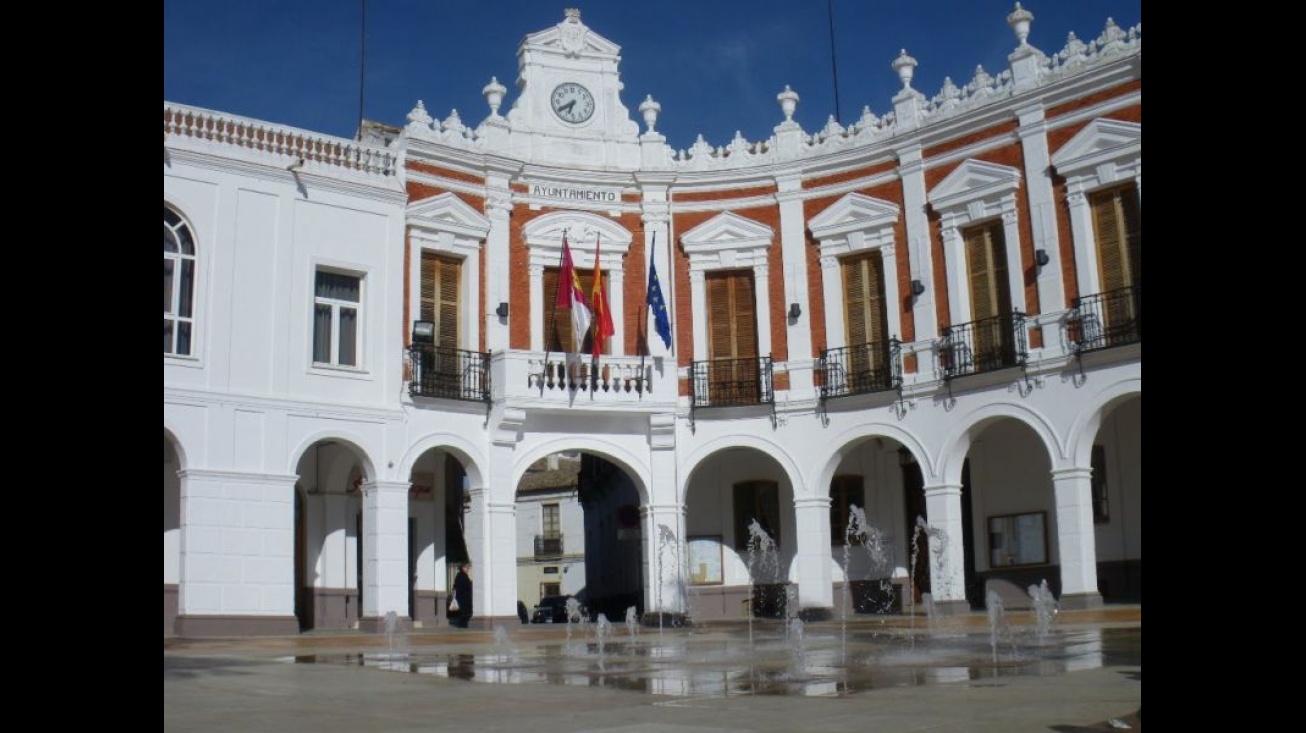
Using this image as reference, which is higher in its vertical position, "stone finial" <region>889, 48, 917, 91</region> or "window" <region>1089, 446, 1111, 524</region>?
"stone finial" <region>889, 48, 917, 91</region>

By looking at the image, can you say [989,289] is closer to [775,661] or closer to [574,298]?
[574,298]

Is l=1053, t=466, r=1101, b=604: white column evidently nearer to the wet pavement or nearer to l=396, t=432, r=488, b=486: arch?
the wet pavement

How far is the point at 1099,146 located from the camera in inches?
762

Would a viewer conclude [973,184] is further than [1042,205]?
Yes

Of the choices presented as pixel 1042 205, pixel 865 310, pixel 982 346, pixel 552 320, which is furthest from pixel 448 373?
pixel 1042 205

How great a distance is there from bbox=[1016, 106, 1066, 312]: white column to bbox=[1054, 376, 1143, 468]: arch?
5.32ft

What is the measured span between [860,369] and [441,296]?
7079 millimetres

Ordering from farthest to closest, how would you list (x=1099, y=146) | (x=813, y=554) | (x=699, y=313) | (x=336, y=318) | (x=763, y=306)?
1. (x=699, y=313)
2. (x=763, y=306)
3. (x=813, y=554)
4. (x=336, y=318)
5. (x=1099, y=146)

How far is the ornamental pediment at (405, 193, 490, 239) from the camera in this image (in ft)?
68.8

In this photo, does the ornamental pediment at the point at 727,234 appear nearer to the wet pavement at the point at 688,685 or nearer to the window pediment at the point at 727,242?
the window pediment at the point at 727,242

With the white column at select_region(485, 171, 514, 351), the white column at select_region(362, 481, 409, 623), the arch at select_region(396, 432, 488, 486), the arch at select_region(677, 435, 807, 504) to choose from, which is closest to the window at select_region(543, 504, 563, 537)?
the arch at select_region(677, 435, 807, 504)

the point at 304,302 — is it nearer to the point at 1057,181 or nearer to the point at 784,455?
the point at 784,455
